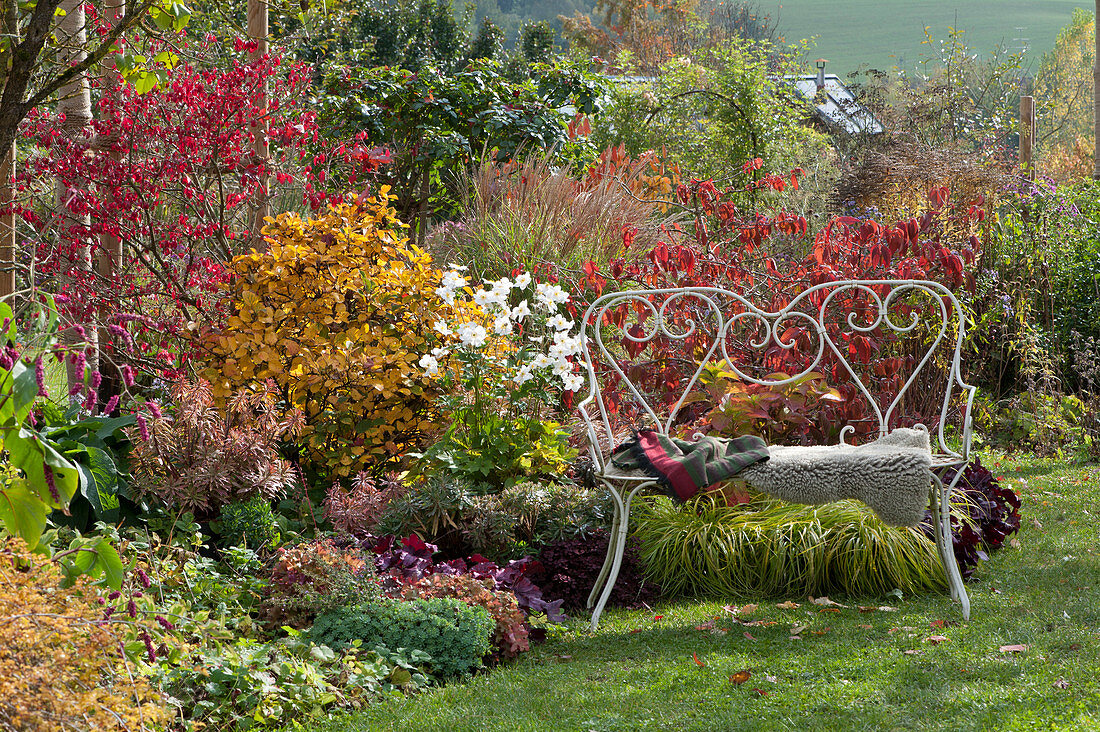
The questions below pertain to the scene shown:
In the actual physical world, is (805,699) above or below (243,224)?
below

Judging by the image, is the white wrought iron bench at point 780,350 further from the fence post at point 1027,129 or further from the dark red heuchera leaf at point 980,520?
the fence post at point 1027,129

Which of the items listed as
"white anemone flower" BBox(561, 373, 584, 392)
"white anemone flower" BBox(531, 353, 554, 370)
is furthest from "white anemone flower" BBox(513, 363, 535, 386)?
"white anemone flower" BBox(561, 373, 584, 392)

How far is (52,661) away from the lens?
5.49ft

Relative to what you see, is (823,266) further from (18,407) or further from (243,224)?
(18,407)

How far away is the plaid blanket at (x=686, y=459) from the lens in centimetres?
297

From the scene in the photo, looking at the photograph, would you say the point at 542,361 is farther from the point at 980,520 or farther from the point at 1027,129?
the point at 1027,129

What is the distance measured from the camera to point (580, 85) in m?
7.93

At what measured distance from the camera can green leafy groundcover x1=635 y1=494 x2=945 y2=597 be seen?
3.20 m

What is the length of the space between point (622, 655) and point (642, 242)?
12.5 feet

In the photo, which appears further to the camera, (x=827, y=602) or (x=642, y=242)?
(x=642, y=242)

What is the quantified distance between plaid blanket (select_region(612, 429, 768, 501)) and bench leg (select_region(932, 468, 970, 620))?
0.57m

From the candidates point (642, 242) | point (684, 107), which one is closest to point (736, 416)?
point (642, 242)

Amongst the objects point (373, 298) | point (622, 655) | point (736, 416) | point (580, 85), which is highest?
point (580, 85)

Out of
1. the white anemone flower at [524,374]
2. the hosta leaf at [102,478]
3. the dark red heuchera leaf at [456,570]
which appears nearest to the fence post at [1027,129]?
the white anemone flower at [524,374]
